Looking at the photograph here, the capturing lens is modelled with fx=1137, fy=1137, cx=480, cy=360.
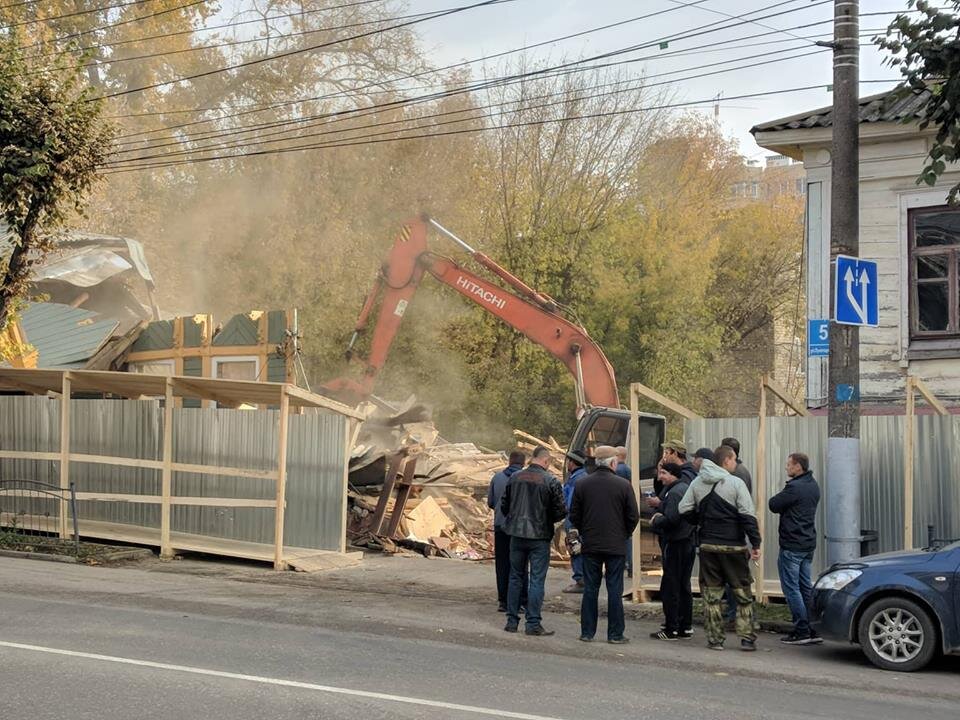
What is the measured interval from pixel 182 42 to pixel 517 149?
50.7ft

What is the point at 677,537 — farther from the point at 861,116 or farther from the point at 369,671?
the point at 861,116

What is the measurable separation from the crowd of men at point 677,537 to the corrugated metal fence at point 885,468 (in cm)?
129

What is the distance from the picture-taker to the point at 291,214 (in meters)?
38.5

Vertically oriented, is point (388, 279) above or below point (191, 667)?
above

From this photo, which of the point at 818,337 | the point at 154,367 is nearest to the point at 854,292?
the point at 818,337

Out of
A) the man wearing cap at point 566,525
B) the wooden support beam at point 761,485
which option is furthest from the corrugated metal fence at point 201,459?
the wooden support beam at point 761,485

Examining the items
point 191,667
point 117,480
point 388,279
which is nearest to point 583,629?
point 191,667

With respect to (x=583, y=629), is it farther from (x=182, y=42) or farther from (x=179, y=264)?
(x=182, y=42)

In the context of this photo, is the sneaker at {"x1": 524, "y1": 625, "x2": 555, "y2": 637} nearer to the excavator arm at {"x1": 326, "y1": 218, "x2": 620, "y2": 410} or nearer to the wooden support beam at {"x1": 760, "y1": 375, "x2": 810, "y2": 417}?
the wooden support beam at {"x1": 760, "y1": 375, "x2": 810, "y2": 417}

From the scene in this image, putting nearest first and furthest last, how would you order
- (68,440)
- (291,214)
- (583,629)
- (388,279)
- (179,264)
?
(583,629) < (68,440) < (388,279) < (291,214) < (179,264)

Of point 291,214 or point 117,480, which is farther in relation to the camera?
point 291,214

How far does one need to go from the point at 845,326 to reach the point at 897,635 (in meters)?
3.03

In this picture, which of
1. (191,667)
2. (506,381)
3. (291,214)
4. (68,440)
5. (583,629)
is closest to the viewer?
(191,667)

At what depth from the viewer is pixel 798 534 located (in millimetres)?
10398
